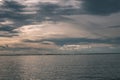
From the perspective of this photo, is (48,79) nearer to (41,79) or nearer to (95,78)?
(41,79)

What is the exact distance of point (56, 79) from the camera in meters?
117

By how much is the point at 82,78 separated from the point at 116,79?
15.3 meters

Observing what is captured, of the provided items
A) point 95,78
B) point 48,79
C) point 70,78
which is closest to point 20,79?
point 48,79

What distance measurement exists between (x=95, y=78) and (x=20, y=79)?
3389 cm

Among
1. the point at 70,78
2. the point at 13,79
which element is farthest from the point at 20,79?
the point at 70,78

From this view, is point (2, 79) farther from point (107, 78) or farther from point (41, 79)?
point (107, 78)

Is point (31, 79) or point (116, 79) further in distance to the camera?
point (31, 79)

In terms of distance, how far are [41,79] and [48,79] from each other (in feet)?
10.7

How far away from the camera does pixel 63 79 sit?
384 feet

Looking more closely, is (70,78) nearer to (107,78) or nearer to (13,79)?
(107,78)

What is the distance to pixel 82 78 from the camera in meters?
118

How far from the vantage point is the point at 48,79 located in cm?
11700

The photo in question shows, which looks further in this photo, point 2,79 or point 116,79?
point 2,79

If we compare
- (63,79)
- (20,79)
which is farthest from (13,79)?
Result: (63,79)
